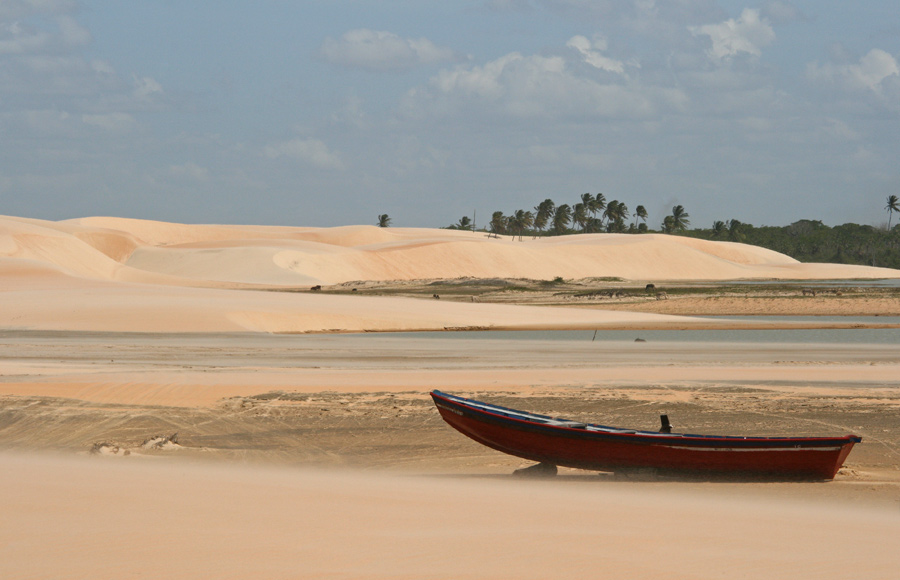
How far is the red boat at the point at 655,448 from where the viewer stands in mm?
12047

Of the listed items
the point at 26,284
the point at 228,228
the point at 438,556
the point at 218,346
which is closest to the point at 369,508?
the point at 438,556

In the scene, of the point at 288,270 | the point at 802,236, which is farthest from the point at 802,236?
the point at 288,270

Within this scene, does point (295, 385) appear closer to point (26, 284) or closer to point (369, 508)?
point (369, 508)

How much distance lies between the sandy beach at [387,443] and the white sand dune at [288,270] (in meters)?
0.47

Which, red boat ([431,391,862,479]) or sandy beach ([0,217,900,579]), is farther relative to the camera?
red boat ([431,391,862,479])

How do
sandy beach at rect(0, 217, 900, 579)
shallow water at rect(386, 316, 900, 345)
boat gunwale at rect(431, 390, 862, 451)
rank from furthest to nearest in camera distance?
shallow water at rect(386, 316, 900, 345), boat gunwale at rect(431, 390, 862, 451), sandy beach at rect(0, 217, 900, 579)

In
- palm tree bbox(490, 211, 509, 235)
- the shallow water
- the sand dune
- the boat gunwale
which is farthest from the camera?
palm tree bbox(490, 211, 509, 235)

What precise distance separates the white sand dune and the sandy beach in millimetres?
466

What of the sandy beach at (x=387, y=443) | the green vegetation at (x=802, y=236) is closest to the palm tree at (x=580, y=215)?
the green vegetation at (x=802, y=236)

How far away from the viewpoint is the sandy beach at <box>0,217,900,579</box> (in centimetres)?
802

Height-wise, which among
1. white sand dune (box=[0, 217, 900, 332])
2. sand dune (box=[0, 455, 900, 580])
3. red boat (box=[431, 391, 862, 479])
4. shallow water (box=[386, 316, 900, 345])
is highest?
white sand dune (box=[0, 217, 900, 332])

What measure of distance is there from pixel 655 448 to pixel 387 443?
16.2 ft

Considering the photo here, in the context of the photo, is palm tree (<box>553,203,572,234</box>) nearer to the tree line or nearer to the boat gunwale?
the tree line

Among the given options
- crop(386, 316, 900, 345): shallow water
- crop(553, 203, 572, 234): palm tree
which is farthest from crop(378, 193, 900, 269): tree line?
crop(386, 316, 900, 345): shallow water
